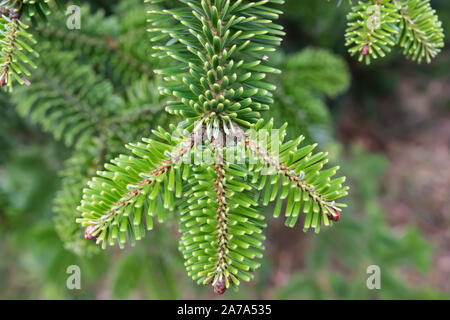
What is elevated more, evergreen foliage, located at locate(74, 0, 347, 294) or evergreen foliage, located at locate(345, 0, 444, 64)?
evergreen foliage, located at locate(345, 0, 444, 64)

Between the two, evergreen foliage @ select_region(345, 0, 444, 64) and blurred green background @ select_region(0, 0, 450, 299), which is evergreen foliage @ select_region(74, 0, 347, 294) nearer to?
evergreen foliage @ select_region(345, 0, 444, 64)

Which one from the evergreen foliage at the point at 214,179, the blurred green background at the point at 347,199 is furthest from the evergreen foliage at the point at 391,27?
the blurred green background at the point at 347,199

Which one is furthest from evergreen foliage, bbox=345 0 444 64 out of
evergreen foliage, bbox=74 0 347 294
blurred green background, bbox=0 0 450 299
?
blurred green background, bbox=0 0 450 299

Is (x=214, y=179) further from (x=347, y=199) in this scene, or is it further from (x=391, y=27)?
(x=347, y=199)

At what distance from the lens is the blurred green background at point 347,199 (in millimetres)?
1457

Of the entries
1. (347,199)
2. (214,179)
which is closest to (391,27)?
(214,179)

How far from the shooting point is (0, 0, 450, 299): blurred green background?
4.78 feet

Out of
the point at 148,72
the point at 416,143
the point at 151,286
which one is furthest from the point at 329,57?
the point at 416,143

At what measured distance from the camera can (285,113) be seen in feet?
3.83

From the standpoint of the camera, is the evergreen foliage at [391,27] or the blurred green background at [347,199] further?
the blurred green background at [347,199]

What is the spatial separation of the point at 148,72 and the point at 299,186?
0.84 m

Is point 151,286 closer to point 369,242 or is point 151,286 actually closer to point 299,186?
point 299,186

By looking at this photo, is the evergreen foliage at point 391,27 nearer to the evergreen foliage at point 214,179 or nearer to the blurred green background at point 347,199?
the evergreen foliage at point 214,179

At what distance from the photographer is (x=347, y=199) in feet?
10.1
